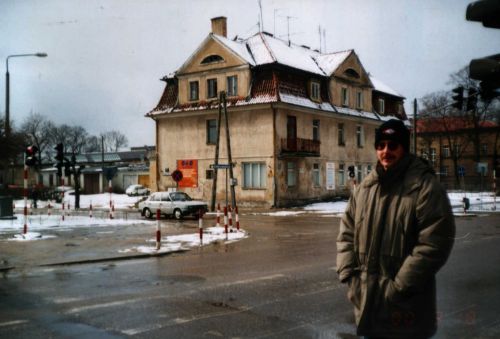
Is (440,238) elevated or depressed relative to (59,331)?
elevated

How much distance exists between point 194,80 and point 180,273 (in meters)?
31.4

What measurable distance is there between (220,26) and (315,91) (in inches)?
370

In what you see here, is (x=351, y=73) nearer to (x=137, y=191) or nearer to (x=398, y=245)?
(x=137, y=191)

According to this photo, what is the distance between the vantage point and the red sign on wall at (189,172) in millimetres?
41625

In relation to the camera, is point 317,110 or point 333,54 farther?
point 333,54

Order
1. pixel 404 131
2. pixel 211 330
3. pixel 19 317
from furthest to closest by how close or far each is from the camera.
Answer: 1. pixel 19 317
2. pixel 211 330
3. pixel 404 131

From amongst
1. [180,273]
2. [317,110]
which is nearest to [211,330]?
[180,273]

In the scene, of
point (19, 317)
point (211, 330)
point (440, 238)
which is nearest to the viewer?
point (440, 238)

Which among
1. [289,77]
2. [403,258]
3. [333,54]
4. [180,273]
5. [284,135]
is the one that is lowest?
[180,273]

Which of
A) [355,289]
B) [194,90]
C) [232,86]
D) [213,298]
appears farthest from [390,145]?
[194,90]

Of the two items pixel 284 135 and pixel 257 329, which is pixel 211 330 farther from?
pixel 284 135

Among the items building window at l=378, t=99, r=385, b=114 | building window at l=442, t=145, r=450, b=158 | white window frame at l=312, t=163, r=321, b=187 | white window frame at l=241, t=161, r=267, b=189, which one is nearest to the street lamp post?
white window frame at l=241, t=161, r=267, b=189

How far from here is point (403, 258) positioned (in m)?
3.57

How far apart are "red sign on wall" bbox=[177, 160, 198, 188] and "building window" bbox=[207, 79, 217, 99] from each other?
523 centimetres
